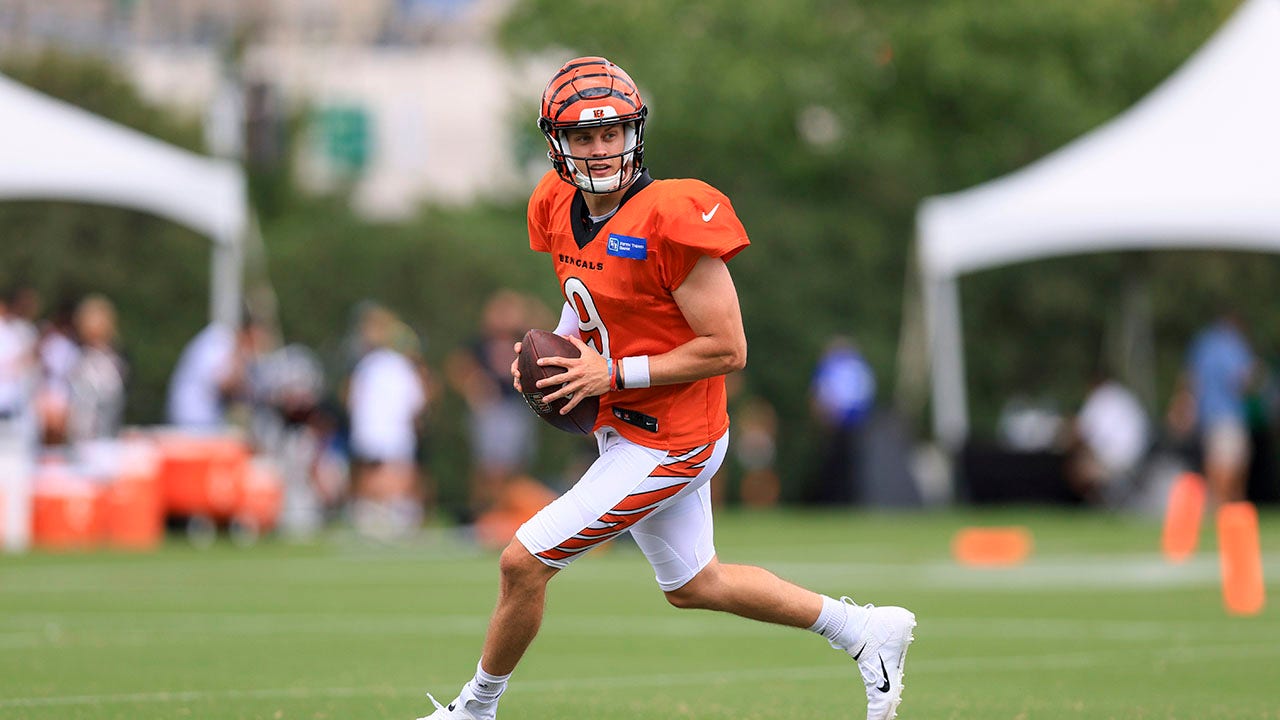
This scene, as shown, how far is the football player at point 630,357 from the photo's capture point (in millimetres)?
6156

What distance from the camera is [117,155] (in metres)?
17.8

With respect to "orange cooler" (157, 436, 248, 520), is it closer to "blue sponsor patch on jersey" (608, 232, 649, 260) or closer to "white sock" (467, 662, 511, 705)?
"white sock" (467, 662, 511, 705)

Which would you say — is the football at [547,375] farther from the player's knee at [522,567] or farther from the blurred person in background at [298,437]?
the blurred person in background at [298,437]

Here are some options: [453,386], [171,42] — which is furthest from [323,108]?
[453,386]

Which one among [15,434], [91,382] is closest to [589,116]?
[15,434]

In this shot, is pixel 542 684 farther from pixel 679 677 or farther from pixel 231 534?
pixel 231 534

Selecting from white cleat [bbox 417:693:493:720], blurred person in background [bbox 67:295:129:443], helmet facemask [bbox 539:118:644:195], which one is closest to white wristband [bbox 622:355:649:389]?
helmet facemask [bbox 539:118:644:195]

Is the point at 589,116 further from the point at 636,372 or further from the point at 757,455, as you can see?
the point at 757,455

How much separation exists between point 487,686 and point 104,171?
12.3 m

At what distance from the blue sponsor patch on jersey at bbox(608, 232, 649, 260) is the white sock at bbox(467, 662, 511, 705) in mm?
1302

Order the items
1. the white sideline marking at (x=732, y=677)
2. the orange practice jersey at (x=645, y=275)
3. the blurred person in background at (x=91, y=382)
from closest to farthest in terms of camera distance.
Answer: the orange practice jersey at (x=645, y=275)
the white sideline marking at (x=732, y=677)
the blurred person in background at (x=91, y=382)

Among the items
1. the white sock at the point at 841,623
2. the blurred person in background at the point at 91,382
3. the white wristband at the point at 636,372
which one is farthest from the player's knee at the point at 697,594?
the blurred person in background at the point at 91,382

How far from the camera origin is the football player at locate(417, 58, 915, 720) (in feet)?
20.2

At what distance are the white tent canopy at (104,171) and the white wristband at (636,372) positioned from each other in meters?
11.7
